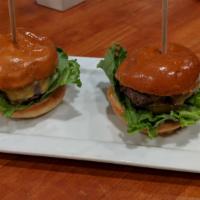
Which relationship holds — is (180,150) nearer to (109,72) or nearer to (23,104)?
(109,72)

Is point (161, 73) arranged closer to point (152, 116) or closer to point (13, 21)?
point (152, 116)

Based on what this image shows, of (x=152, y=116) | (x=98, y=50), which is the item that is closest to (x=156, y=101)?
(x=152, y=116)

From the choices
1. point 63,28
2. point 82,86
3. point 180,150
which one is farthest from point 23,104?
point 63,28

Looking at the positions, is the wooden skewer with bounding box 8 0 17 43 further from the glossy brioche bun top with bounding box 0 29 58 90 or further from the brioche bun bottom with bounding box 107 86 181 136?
the brioche bun bottom with bounding box 107 86 181 136

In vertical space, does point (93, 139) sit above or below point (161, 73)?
below

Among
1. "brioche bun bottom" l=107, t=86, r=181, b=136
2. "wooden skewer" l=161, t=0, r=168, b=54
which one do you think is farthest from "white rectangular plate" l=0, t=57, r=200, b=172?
"wooden skewer" l=161, t=0, r=168, b=54
